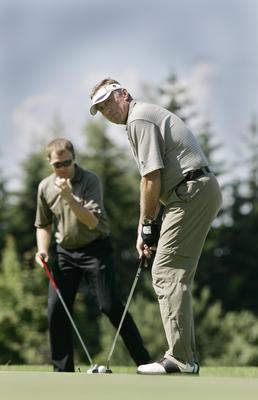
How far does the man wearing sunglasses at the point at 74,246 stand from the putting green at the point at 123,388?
323 cm

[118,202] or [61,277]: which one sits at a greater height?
[61,277]

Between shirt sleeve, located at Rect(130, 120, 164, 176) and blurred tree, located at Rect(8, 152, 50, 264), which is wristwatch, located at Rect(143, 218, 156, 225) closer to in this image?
shirt sleeve, located at Rect(130, 120, 164, 176)

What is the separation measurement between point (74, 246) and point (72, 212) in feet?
1.00

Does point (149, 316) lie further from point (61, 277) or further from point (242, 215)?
point (61, 277)

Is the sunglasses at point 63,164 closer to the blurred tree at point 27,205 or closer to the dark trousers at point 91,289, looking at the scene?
the dark trousers at point 91,289

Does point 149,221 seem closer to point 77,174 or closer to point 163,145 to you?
point 163,145

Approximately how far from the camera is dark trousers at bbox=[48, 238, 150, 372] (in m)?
7.92

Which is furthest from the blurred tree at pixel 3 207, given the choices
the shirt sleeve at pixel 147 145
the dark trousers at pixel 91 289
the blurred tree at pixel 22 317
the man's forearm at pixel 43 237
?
the shirt sleeve at pixel 147 145

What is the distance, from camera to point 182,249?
6.36m

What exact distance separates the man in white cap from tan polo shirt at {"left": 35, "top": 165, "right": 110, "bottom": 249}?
64.2 inches

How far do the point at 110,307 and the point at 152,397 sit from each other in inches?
160

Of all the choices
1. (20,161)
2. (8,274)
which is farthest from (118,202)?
(8,274)

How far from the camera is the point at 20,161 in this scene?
53.7 m

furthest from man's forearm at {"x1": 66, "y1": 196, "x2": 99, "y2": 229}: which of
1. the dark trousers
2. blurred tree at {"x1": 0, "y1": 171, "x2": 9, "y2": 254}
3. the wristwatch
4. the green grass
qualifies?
blurred tree at {"x1": 0, "y1": 171, "x2": 9, "y2": 254}
